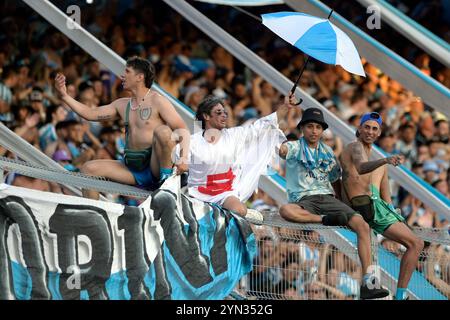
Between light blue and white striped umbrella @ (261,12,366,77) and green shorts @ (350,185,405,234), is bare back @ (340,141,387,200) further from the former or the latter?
light blue and white striped umbrella @ (261,12,366,77)

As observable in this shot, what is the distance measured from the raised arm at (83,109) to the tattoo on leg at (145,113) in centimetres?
29

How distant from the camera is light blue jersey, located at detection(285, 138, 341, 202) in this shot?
983cm

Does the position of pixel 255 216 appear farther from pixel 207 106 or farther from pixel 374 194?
pixel 374 194

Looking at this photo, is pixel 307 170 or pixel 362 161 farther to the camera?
pixel 307 170

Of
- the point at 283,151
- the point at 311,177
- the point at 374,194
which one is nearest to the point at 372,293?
the point at 374,194

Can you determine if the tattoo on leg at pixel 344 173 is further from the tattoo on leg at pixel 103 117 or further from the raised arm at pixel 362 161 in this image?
the tattoo on leg at pixel 103 117

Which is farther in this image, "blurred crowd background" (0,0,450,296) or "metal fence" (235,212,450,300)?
"blurred crowd background" (0,0,450,296)

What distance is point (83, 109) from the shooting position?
966 centimetres

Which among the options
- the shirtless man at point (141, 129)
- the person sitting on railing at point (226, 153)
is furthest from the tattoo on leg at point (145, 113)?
the person sitting on railing at point (226, 153)

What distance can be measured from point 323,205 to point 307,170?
328 mm

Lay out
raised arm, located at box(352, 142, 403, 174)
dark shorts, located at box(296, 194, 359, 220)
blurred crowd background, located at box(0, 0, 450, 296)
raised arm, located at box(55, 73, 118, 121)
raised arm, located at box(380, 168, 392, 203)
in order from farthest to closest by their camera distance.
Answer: blurred crowd background, located at box(0, 0, 450, 296) → raised arm, located at box(380, 168, 392, 203) → dark shorts, located at box(296, 194, 359, 220) → raised arm, located at box(55, 73, 118, 121) → raised arm, located at box(352, 142, 403, 174)

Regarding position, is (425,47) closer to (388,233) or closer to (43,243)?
(388,233)

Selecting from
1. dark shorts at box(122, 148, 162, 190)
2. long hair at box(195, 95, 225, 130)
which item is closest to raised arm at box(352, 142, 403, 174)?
long hair at box(195, 95, 225, 130)
